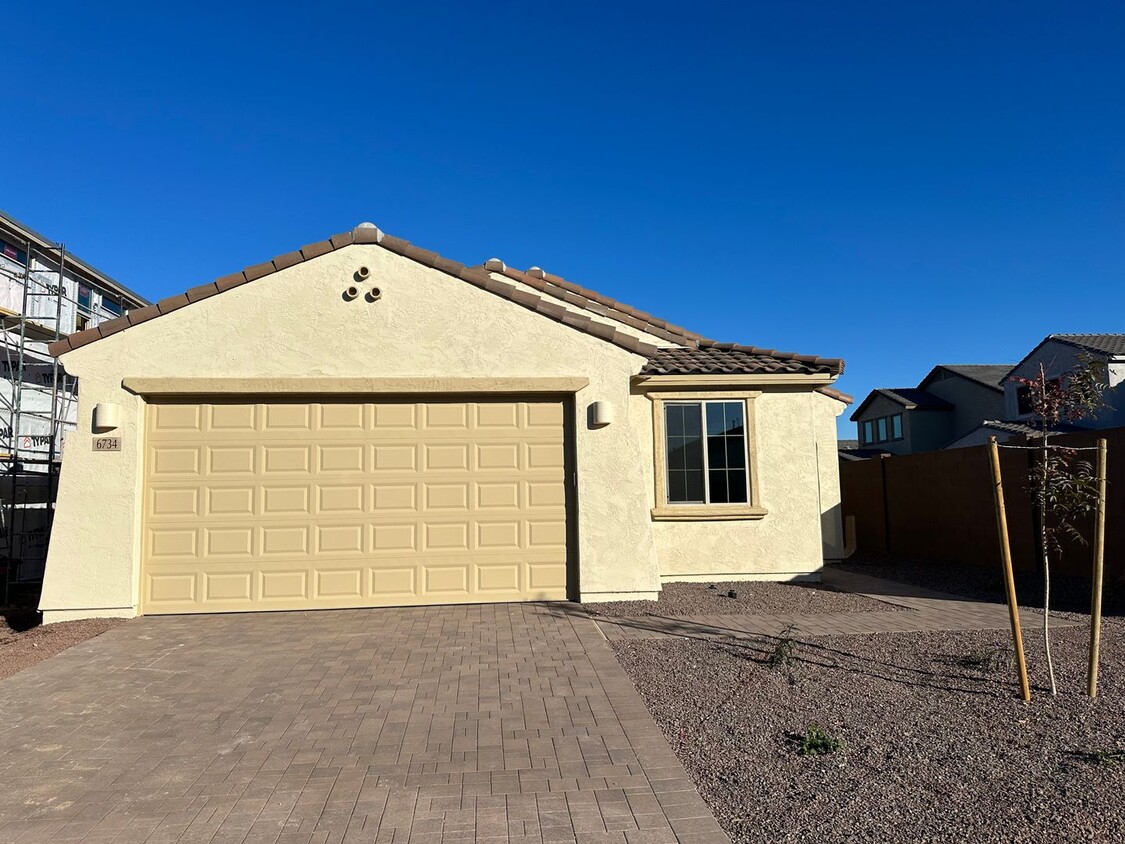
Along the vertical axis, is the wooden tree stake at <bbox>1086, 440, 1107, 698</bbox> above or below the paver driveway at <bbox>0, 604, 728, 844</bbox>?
above

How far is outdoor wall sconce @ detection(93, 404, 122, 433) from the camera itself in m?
8.05

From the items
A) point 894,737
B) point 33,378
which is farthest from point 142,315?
point 33,378

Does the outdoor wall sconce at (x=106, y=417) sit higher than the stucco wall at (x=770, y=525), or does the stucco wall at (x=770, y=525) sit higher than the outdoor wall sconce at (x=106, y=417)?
the outdoor wall sconce at (x=106, y=417)

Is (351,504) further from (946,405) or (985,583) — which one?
(946,405)

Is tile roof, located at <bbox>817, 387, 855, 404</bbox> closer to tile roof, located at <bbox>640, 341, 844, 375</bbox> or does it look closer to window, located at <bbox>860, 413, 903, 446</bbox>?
tile roof, located at <bbox>640, 341, 844, 375</bbox>

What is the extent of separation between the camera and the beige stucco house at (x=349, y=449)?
8.24 meters

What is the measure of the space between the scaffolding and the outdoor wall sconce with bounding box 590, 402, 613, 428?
6.62 meters

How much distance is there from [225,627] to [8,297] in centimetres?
1408

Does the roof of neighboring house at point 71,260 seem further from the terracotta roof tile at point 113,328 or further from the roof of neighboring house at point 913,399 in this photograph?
the roof of neighboring house at point 913,399

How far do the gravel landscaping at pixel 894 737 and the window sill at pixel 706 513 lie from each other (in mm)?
3706

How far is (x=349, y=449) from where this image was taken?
8.62m

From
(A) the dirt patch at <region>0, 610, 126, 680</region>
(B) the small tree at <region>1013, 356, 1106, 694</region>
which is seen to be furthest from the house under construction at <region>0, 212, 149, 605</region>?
(B) the small tree at <region>1013, 356, 1106, 694</region>

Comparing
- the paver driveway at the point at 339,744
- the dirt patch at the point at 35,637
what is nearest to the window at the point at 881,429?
the paver driveway at the point at 339,744

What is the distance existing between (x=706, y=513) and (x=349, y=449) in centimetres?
534
